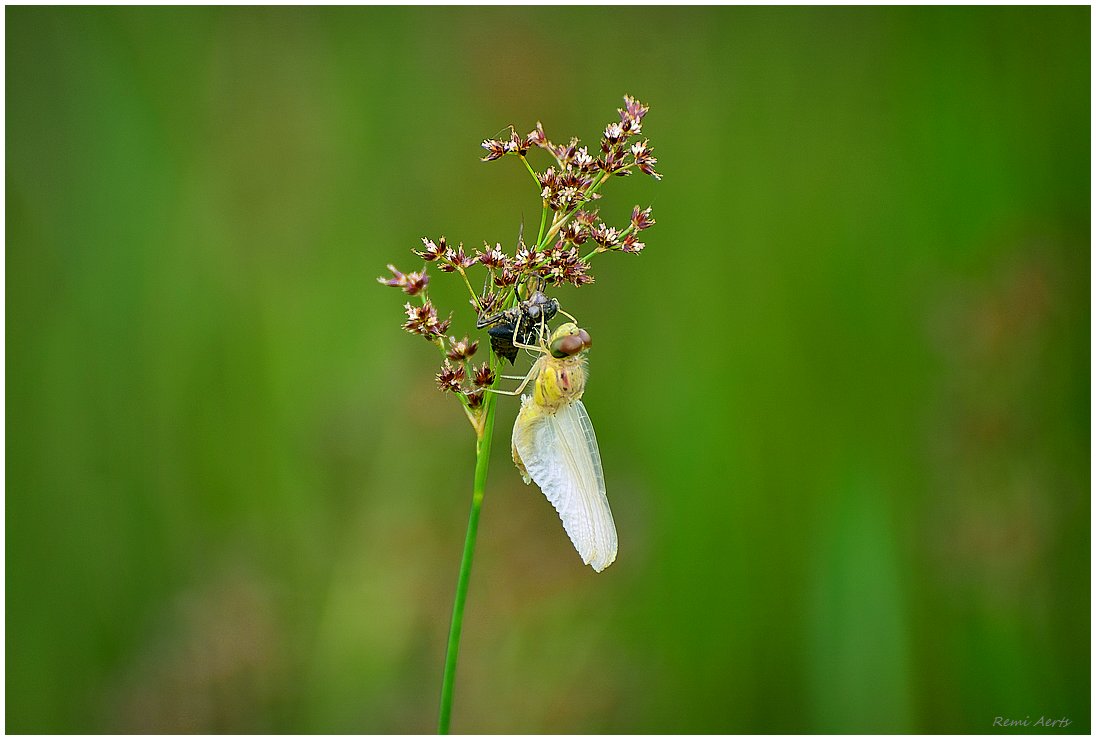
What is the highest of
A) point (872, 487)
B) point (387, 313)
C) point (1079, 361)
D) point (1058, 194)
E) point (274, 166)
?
point (274, 166)

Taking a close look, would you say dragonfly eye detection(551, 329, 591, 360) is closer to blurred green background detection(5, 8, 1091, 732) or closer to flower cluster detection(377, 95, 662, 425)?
flower cluster detection(377, 95, 662, 425)

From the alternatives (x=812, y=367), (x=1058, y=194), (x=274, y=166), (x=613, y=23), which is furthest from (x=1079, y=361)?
(x=274, y=166)

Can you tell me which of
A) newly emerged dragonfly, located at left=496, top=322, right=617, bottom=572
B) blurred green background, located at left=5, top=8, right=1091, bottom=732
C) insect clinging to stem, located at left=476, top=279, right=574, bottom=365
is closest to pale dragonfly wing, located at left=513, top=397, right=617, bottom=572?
newly emerged dragonfly, located at left=496, top=322, right=617, bottom=572

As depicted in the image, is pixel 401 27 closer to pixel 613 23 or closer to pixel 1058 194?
pixel 613 23

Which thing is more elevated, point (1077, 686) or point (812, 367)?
point (812, 367)

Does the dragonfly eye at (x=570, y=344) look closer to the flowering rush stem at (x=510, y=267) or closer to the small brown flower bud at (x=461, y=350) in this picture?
the flowering rush stem at (x=510, y=267)

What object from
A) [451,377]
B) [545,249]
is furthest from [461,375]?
[545,249]
